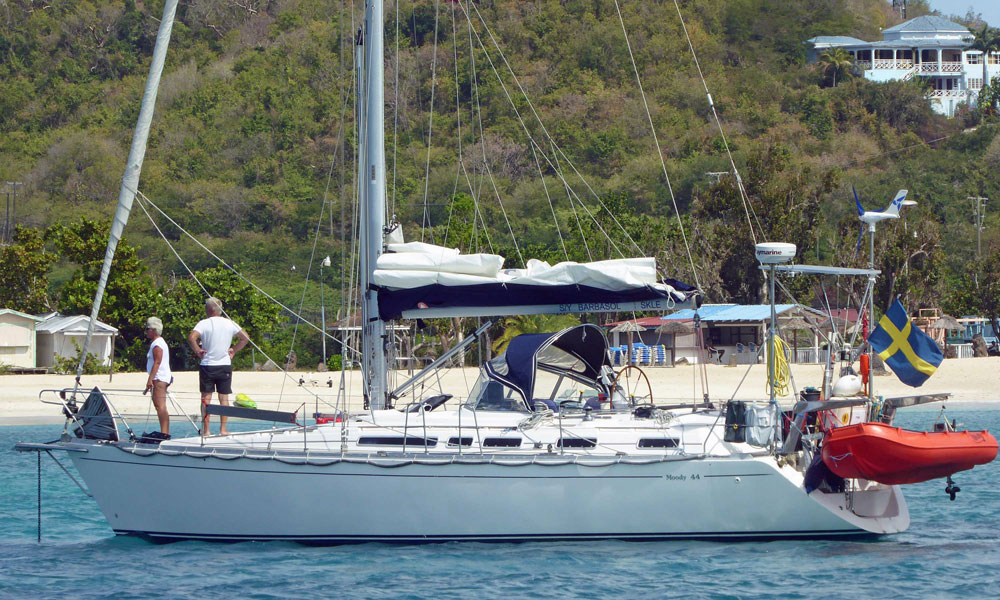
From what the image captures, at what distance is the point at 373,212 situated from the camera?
42.7 ft

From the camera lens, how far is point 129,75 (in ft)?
323

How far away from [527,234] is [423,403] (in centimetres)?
4941

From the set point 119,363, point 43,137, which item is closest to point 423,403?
point 119,363

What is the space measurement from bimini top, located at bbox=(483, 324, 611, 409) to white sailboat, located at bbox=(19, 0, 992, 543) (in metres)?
0.02

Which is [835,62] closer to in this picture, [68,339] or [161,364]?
[68,339]

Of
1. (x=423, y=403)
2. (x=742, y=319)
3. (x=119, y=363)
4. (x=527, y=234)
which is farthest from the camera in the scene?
(x=527, y=234)

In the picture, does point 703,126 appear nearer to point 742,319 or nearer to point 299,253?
point 299,253

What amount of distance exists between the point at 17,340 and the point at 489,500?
29.6 meters

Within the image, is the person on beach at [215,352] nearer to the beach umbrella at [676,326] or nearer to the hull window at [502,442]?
the hull window at [502,442]

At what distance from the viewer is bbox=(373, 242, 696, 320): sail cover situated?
1205 centimetres

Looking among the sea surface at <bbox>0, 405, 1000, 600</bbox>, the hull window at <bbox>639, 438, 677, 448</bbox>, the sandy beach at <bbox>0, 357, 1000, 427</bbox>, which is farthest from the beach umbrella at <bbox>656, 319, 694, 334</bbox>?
the hull window at <bbox>639, 438, 677, 448</bbox>

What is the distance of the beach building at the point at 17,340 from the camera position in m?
36.2

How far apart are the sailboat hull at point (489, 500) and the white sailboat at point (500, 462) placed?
16 mm

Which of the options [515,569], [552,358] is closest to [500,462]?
[515,569]
